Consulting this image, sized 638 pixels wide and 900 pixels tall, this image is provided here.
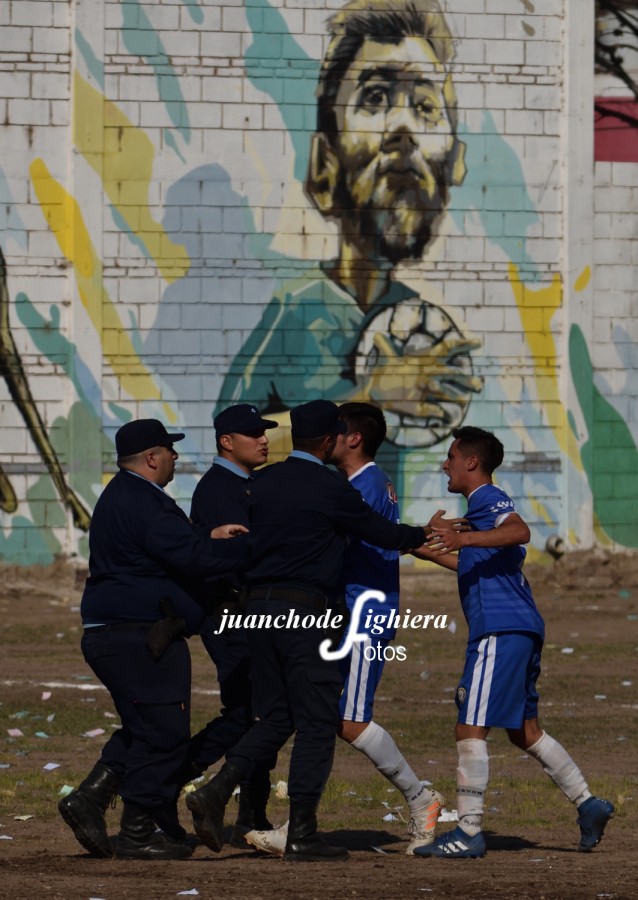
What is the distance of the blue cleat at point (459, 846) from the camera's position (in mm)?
8000

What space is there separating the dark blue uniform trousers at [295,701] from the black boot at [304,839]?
0.16 ft

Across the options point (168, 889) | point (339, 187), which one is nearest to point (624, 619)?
point (339, 187)

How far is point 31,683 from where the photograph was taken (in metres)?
14.7

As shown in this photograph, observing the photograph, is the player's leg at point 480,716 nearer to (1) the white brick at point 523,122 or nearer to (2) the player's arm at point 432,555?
(2) the player's arm at point 432,555

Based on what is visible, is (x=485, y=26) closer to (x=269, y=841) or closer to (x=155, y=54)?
(x=155, y=54)

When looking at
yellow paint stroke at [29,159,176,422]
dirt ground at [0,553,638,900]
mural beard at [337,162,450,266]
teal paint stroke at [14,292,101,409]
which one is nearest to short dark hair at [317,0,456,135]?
mural beard at [337,162,450,266]

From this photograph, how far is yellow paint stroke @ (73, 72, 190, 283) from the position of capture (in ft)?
67.7

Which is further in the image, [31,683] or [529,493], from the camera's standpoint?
[529,493]

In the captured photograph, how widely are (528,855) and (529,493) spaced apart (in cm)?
1367

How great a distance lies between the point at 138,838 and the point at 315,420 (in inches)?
86.4

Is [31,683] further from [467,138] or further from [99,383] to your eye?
[467,138]

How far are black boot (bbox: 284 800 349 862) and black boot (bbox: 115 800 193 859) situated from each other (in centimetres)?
58

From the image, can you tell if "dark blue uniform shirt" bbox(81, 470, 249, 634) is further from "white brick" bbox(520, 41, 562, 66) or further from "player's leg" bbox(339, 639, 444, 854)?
"white brick" bbox(520, 41, 562, 66)

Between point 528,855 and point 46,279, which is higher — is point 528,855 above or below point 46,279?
below
